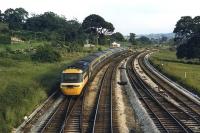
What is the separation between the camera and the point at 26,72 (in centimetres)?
4269

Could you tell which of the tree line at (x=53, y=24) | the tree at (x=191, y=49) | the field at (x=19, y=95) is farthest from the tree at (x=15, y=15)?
the field at (x=19, y=95)

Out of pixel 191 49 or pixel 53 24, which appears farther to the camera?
pixel 53 24

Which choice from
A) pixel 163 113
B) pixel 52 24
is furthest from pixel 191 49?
→ pixel 52 24

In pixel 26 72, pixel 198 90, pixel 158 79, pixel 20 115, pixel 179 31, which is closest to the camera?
pixel 20 115

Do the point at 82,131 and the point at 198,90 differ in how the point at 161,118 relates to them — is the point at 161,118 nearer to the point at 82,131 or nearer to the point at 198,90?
the point at 82,131

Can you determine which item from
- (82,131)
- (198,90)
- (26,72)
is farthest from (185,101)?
(26,72)

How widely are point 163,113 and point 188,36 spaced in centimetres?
7092

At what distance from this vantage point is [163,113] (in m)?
27.9

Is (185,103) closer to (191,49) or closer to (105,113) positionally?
(105,113)

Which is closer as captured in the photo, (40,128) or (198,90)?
(40,128)

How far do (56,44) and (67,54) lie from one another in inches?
225

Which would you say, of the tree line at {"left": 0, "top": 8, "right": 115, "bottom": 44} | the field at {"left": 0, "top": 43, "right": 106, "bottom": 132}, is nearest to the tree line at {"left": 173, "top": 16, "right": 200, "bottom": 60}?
the tree line at {"left": 0, "top": 8, "right": 115, "bottom": 44}

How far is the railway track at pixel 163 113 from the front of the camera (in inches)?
932

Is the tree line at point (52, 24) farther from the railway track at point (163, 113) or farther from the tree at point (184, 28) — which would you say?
the railway track at point (163, 113)
